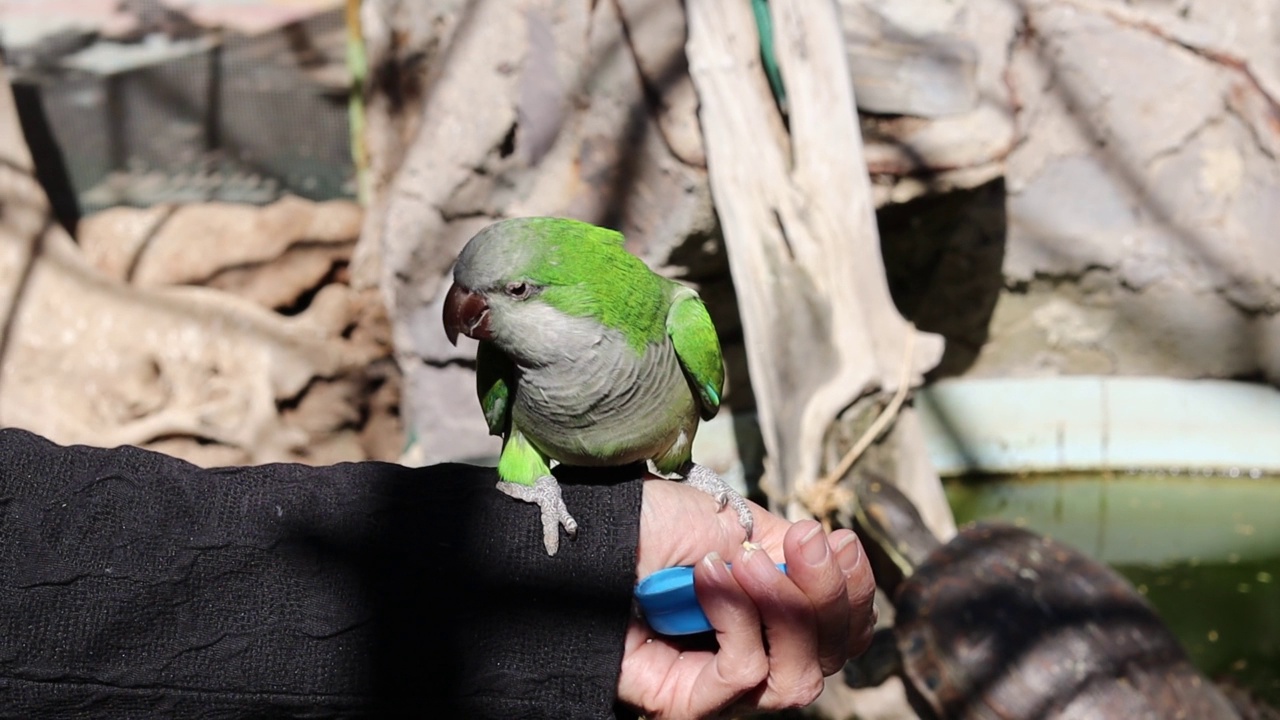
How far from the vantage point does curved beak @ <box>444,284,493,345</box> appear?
1.75 metres

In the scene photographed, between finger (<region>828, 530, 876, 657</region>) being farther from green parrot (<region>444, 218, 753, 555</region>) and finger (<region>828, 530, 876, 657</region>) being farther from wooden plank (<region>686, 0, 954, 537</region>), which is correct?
wooden plank (<region>686, 0, 954, 537</region>)

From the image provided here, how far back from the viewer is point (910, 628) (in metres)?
3.31

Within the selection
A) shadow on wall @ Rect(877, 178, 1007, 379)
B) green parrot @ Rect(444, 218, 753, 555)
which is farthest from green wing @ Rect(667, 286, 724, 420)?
shadow on wall @ Rect(877, 178, 1007, 379)

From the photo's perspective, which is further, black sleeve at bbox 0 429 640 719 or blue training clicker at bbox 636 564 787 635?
blue training clicker at bbox 636 564 787 635

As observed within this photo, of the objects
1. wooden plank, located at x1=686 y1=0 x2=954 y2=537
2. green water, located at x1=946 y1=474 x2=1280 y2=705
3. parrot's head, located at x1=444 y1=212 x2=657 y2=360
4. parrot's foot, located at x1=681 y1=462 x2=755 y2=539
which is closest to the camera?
parrot's head, located at x1=444 y1=212 x2=657 y2=360

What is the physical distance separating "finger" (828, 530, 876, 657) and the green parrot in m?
0.31

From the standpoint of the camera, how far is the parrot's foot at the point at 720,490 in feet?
6.07

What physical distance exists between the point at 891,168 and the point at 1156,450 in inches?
71.8

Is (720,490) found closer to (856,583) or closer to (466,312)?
(856,583)

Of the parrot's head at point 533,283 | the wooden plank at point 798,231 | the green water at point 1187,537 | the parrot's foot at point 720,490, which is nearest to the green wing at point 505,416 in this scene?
the parrot's head at point 533,283

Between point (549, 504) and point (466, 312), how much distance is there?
345mm

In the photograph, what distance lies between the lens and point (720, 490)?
1.93m

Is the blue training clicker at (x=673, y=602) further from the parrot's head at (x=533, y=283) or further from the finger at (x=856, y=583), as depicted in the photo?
the parrot's head at (x=533, y=283)

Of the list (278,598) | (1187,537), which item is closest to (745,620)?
(278,598)
